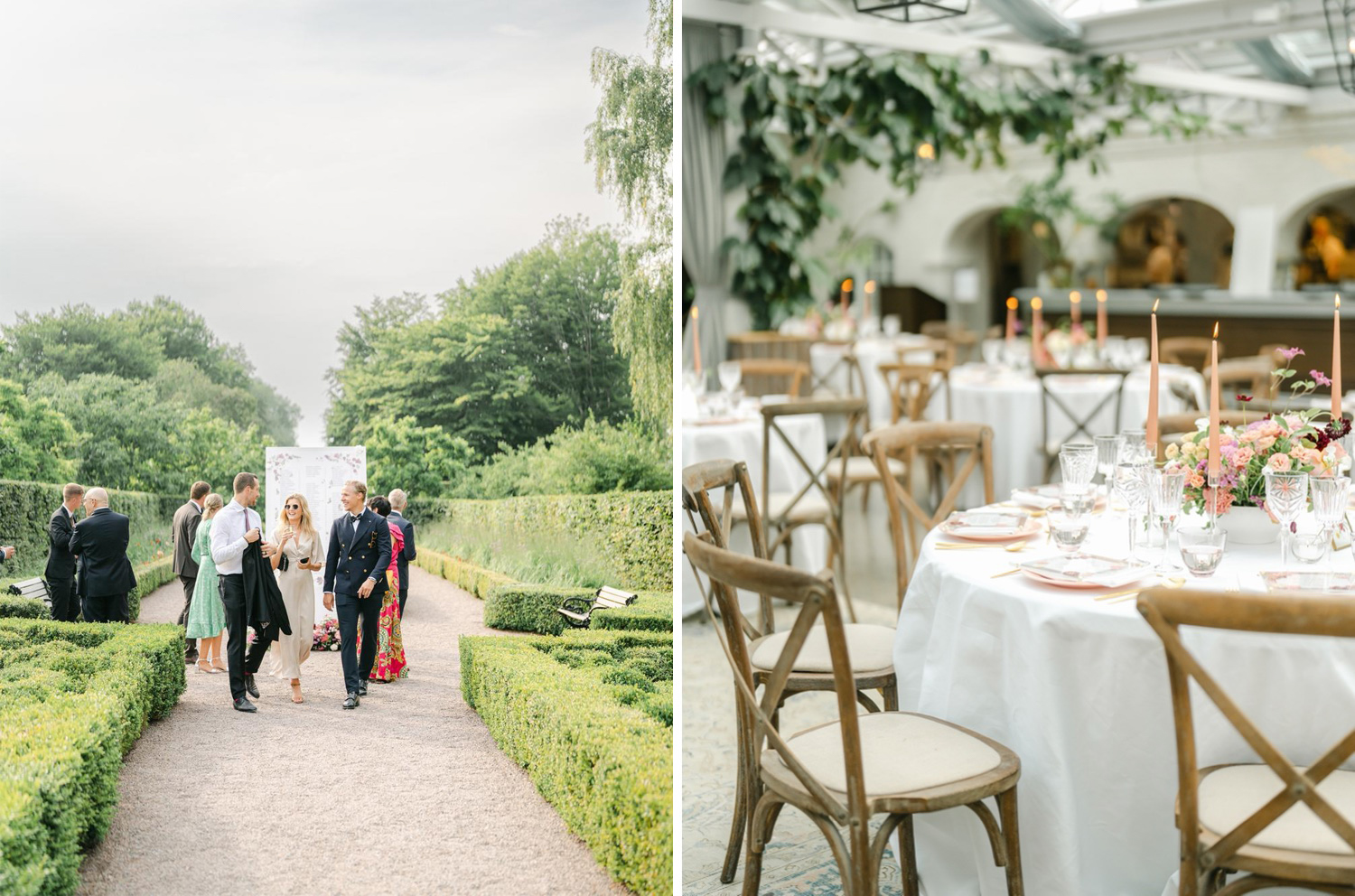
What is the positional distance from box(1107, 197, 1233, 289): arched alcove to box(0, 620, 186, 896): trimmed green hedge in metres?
14.9

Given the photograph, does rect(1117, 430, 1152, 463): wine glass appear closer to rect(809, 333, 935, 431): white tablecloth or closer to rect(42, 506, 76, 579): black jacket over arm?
rect(42, 506, 76, 579): black jacket over arm

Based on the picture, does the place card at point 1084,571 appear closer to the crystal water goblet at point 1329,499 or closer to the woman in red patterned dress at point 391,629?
the crystal water goblet at point 1329,499

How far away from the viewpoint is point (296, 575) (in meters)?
2.38

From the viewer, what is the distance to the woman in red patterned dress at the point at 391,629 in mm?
2391

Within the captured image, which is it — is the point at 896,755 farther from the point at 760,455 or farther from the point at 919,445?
the point at 760,455

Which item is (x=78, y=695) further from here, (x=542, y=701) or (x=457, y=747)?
(x=542, y=701)

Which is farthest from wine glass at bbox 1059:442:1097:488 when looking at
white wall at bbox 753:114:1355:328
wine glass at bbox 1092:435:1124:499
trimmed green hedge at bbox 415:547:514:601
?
white wall at bbox 753:114:1355:328

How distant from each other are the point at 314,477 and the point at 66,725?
634 mm

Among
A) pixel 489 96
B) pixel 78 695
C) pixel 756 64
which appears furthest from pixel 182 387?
pixel 756 64

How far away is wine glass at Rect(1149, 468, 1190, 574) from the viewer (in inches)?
104

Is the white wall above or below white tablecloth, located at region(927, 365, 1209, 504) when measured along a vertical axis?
above

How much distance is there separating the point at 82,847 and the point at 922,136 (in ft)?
27.2

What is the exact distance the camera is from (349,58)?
2279 millimetres

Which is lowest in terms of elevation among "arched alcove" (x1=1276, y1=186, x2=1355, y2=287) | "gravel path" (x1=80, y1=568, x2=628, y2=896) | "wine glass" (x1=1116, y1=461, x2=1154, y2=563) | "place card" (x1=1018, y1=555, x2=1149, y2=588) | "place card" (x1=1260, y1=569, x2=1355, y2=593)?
"gravel path" (x1=80, y1=568, x2=628, y2=896)
